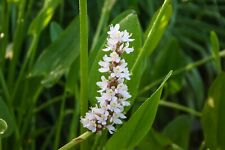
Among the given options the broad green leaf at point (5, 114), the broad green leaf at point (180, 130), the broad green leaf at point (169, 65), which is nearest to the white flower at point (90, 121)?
the broad green leaf at point (5, 114)

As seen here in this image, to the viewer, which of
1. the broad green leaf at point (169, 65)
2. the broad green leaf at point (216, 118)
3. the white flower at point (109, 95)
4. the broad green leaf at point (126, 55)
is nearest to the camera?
the white flower at point (109, 95)

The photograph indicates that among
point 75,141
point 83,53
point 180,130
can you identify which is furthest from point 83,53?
point 180,130

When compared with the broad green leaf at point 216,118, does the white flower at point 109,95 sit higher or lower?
higher

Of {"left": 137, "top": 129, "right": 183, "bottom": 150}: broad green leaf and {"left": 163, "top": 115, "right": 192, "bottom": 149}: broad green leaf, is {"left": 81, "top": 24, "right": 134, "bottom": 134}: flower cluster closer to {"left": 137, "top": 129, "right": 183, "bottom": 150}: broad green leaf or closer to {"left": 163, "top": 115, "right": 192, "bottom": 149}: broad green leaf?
{"left": 137, "top": 129, "right": 183, "bottom": 150}: broad green leaf

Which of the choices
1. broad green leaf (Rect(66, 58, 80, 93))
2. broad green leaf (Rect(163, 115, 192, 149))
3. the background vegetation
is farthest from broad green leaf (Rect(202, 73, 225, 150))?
broad green leaf (Rect(66, 58, 80, 93))

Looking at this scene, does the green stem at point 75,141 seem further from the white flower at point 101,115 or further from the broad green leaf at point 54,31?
the broad green leaf at point 54,31
